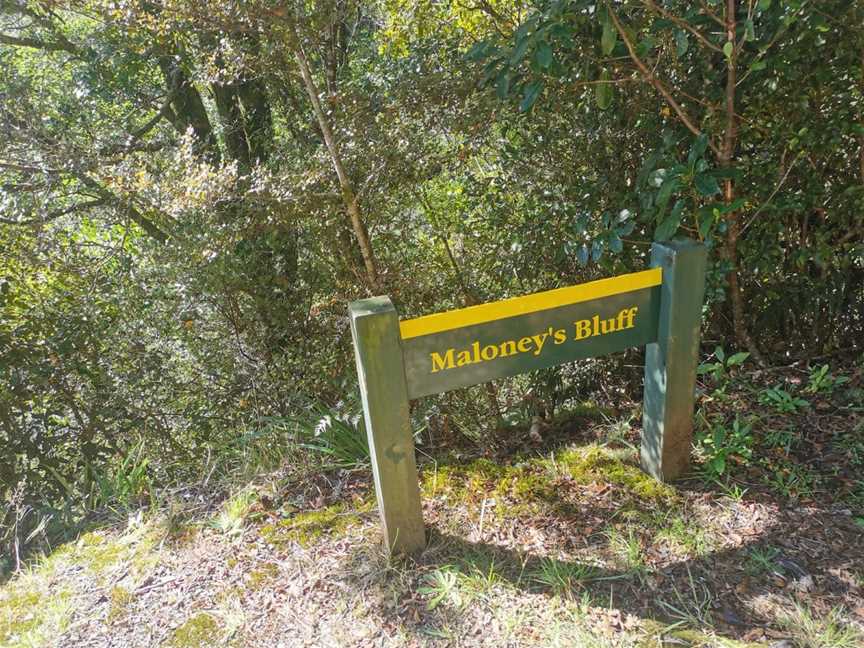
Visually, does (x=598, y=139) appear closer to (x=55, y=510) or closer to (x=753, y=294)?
(x=753, y=294)

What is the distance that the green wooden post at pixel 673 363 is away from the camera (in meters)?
2.40

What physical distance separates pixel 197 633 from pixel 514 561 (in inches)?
49.9

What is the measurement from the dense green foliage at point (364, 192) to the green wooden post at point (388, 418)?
1.03 meters

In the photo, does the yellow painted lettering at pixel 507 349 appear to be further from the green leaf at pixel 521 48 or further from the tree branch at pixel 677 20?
the tree branch at pixel 677 20

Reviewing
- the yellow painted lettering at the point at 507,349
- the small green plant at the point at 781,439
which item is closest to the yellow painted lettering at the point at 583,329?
the yellow painted lettering at the point at 507,349

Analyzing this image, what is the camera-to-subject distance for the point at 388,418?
2.23 meters

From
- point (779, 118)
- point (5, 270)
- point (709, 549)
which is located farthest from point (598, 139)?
point (5, 270)

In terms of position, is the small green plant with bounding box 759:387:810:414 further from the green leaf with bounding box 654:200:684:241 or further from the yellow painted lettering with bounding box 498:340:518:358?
the yellow painted lettering with bounding box 498:340:518:358

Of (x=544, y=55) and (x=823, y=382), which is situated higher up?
(x=544, y=55)

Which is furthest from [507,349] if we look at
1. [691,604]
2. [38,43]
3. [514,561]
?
[38,43]

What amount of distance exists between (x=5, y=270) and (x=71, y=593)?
9.09 feet

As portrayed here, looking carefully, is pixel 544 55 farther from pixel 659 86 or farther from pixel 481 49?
pixel 659 86

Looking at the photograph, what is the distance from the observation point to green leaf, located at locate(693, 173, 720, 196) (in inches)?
96.9

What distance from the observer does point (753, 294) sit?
3.64 metres
